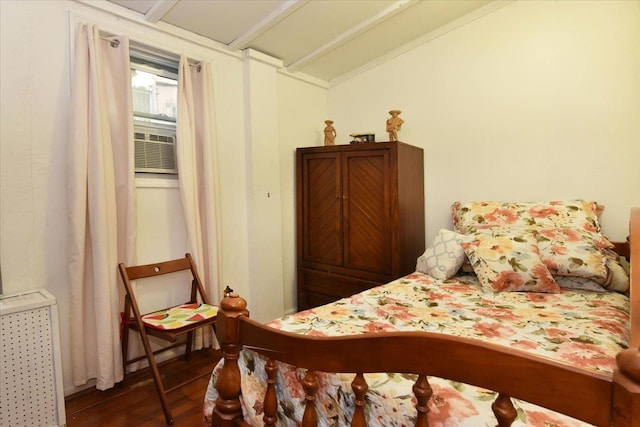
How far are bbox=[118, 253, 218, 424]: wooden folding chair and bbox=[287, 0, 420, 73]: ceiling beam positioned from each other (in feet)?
6.30

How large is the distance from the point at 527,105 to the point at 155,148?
2.65 metres

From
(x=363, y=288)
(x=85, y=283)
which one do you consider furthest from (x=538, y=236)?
(x=85, y=283)

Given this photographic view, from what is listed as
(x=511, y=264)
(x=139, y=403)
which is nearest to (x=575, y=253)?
(x=511, y=264)

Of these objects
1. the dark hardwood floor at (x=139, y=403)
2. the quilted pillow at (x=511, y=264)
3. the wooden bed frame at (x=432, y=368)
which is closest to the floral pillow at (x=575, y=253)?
the quilted pillow at (x=511, y=264)

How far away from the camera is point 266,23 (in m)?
2.46

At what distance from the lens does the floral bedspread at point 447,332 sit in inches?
34.0

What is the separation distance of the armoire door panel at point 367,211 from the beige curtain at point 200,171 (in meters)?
1.03

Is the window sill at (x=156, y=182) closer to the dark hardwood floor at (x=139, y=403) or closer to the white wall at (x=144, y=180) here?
the white wall at (x=144, y=180)

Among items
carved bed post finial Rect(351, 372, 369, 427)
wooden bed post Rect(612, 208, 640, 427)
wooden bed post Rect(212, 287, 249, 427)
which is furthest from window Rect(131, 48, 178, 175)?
wooden bed post Rect(612, 208, 640, 427)

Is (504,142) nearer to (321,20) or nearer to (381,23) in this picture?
(381,23)

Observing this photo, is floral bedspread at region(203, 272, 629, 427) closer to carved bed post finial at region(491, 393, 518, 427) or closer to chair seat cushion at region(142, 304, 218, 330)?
carved bed post finial at region(491, 393, 518, 427)

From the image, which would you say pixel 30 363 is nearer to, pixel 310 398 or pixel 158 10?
pixel 310 398

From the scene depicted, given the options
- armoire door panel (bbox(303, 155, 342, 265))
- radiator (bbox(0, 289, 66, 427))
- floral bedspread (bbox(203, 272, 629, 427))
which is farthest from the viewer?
armoire door panel (bbox(303, 155, 342, 265))

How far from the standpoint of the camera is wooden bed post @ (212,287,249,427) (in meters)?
1.15
